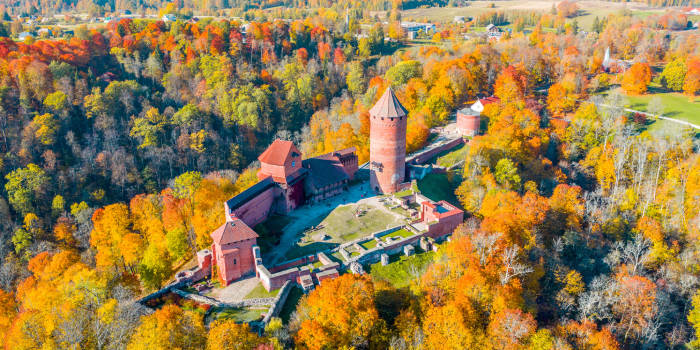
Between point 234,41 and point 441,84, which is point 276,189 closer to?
point 441,84

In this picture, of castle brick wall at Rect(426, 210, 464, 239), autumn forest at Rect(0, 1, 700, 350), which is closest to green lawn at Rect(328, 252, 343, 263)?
autumn forest at Rect(0, 1, 700, 350)

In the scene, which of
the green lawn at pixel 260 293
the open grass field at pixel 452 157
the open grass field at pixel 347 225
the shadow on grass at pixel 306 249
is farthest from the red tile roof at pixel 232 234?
the open grass field at pixel 452 157

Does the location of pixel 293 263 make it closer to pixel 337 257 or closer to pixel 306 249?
pixel 306 249

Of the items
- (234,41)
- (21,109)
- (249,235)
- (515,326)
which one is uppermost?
(234,41)

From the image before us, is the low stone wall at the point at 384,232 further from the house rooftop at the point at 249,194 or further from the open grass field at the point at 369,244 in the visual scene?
the house rooftop at the point at 249,194

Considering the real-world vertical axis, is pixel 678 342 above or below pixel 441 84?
below

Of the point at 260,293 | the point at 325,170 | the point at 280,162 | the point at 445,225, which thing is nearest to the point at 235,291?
the point at 260,293

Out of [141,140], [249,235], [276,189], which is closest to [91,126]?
[141,140]
